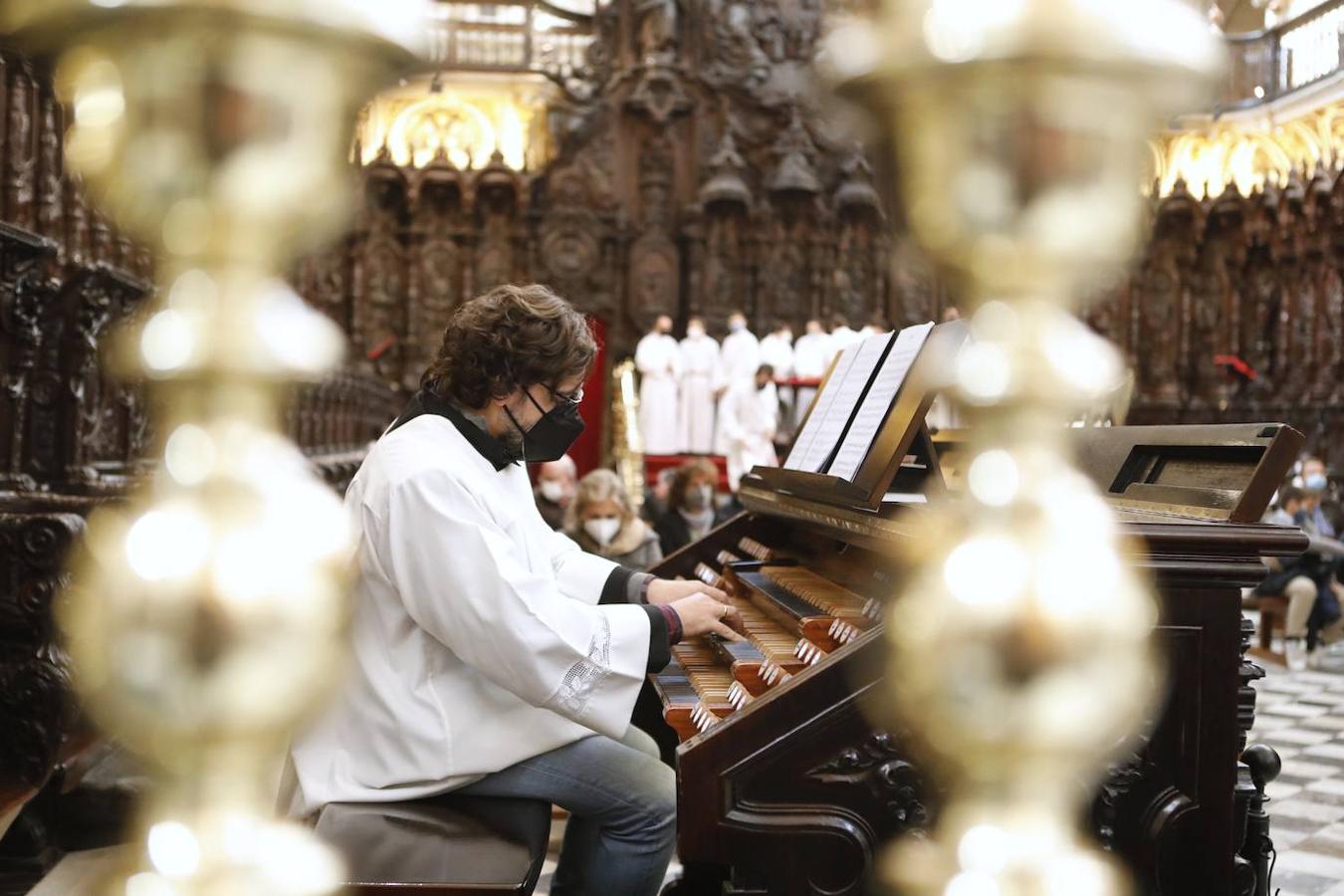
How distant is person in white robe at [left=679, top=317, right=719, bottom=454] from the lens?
16.1m

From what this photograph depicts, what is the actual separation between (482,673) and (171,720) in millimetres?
1940

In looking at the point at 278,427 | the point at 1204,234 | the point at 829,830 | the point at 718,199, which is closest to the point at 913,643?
the point at 278,427

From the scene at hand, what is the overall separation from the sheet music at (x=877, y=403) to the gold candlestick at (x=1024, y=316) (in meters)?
2.52

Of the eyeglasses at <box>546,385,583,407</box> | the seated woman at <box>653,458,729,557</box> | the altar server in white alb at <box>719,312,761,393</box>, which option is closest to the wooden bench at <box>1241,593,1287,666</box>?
the seated woman at <box>653,458,729,557</box>

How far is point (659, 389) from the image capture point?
16.1 meters

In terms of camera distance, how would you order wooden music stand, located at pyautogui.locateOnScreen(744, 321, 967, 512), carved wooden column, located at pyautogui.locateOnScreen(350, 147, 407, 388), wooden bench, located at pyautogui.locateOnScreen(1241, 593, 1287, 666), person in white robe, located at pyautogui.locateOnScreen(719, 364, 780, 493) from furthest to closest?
1. carved wooden column, located at pyautogui.locateOnScreen(350, 147, 407, 388)
2. person in white robe, located at pyautogui.locateOnScreen(719, 364, 780, 493)
3. wooden bench, located at pyautogui.locateOnScreen(1241, 593, 1287, 666)
4. wooden music stand, located at pyautogui.locateOnScreen(744, 321, 967, 512)

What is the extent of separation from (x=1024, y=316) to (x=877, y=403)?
8.85 ft

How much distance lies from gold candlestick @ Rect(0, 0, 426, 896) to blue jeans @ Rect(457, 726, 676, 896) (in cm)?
203

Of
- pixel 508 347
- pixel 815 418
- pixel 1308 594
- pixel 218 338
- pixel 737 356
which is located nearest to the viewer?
pixel 218 338

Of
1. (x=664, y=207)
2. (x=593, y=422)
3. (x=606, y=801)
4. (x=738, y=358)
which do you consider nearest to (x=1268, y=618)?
(x=606, y=801)

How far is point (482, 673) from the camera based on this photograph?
2471mm

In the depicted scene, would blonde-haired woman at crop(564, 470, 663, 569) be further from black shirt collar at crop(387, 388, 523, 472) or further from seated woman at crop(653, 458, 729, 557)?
black shirt collar at crop(387, 388, 523, 472)

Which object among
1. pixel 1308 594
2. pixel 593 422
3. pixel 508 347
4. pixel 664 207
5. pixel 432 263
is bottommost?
pixel 1308 594

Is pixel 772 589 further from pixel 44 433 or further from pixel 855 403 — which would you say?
pixel 44 433
